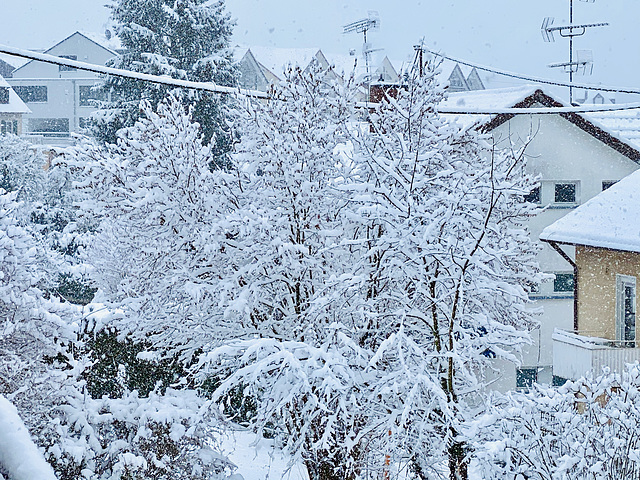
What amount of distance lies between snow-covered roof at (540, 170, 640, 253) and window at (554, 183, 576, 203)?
5339 millimetres

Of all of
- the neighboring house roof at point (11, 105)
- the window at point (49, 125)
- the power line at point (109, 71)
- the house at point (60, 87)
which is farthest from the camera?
the window at point (49, 125)

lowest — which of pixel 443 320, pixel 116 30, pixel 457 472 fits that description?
pixel 457 472

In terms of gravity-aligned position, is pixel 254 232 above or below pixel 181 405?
above

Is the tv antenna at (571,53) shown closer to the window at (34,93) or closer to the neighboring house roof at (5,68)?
the window at (34,93)

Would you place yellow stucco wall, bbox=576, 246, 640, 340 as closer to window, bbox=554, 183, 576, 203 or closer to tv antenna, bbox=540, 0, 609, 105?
window, bbox=554, 183, 576, 203

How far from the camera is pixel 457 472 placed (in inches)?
281

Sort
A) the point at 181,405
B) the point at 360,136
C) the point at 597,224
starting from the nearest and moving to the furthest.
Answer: the point at 181,405, the point at 360,136, the point at 597,224

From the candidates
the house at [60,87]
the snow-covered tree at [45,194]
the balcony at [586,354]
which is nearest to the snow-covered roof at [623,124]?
the balcony at [586,354]

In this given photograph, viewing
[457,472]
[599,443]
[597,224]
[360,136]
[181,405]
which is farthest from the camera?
[597,224]

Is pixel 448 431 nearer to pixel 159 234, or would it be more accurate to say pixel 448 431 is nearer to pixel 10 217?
pixel 159 234

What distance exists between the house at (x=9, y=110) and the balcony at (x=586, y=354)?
31.4 m

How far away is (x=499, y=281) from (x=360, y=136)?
215 cm

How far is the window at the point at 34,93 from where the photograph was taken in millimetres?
46312

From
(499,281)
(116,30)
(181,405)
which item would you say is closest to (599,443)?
(499,281)
